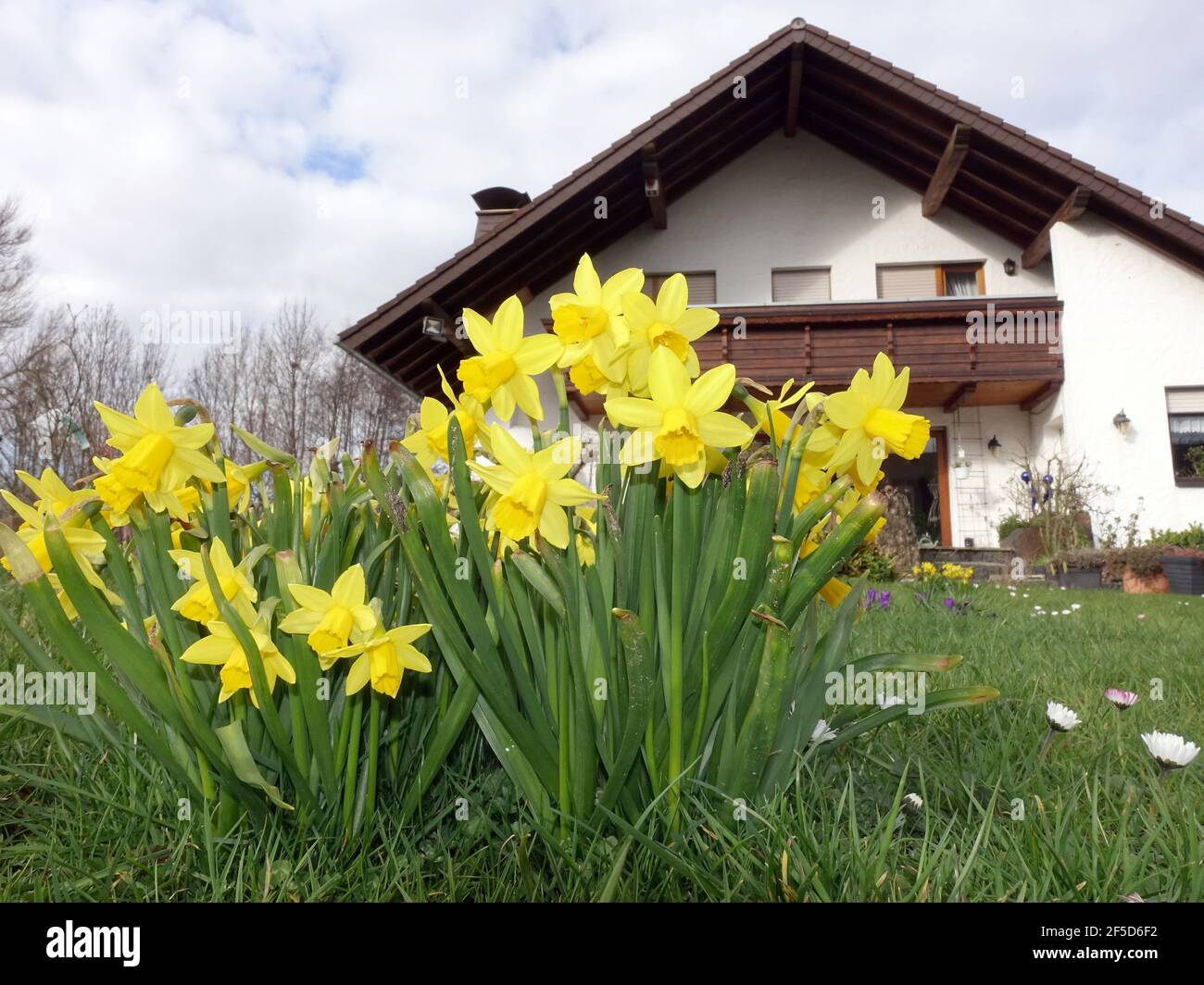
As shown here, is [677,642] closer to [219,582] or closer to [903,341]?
[219,582]

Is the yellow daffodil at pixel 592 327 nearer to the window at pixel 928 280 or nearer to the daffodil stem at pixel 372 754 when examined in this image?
the daffodil stem at pixel 372 754

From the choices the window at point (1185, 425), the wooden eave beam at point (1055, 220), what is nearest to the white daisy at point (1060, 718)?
the wooden eave beam at point (1055, 220)

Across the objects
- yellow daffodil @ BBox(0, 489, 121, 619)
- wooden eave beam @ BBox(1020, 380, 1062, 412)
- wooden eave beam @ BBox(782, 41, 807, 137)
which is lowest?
yellow daffodil @ BBox(0, 489, 121, 619)

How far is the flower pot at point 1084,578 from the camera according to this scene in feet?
28.4

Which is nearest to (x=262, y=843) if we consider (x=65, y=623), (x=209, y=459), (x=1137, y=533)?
(x=65, y=623)

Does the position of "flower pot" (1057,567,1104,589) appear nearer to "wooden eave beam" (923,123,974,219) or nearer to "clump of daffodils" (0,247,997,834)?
"wooden eave beam" (923,123,974,219)

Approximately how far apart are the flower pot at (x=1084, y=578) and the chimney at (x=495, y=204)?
8.84 m

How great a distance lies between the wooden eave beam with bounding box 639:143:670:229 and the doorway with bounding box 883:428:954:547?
4.94 m

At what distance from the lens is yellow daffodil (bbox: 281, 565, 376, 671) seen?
96cm

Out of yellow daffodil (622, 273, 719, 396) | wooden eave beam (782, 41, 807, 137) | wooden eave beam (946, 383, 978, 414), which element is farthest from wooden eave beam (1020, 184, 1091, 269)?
yellow daffodil (622, 273, 719, 396)

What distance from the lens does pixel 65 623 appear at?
1032 millimetres

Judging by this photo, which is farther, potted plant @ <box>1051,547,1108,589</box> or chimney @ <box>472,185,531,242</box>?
chimney @ <box>472,185,531,242</box>

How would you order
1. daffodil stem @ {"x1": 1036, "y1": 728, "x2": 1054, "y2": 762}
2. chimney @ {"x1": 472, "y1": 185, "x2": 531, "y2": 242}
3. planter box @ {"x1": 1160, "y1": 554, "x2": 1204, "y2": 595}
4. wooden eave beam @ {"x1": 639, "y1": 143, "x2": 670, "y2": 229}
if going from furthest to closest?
chimney @ {"x1": 472, "y1": 185, "x2": 531, "y2": 242}, wooden eave beam @ {"x1": 639, "y1": 143, "x2": 670, "y2": 229}, planter box @ {"x1": 1160, "y1": 554, "x2": 1204, "y2": 595}, daffodil stem @ {"x1": 1036, "y1": 728, "x2": 1054, "y2": 762}

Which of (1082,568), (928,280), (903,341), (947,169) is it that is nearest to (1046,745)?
(1082,568)
